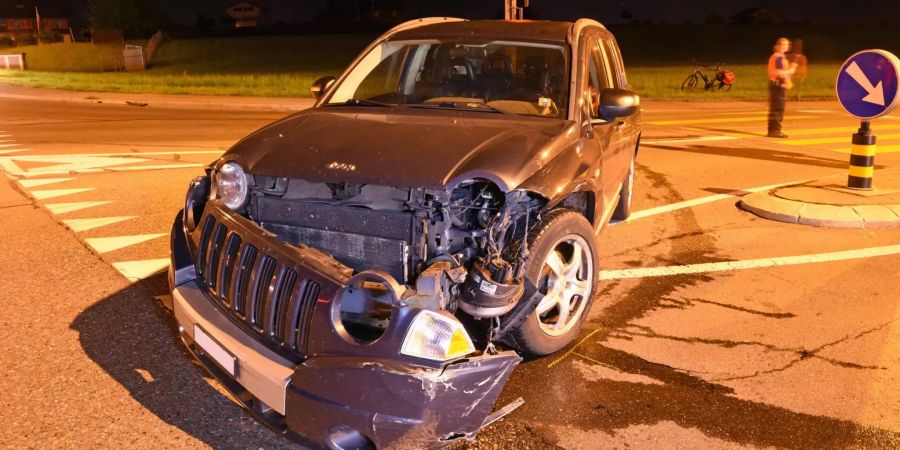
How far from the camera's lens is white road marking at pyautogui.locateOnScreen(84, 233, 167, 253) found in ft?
22.0

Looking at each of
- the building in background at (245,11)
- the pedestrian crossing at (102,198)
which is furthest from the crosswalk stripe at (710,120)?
the building in background at (245,11)

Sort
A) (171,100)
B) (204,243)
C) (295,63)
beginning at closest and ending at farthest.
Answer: (204,243) → (171,100) → (295,63)

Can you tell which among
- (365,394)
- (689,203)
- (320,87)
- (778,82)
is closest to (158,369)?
(365,394)

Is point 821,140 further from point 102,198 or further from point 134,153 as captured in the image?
point 102,198

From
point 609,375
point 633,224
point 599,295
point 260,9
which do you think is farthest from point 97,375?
point 260,9

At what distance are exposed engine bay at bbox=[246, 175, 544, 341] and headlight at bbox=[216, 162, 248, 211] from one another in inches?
2.6

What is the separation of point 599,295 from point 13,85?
1256 inches

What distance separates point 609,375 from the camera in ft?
14.2

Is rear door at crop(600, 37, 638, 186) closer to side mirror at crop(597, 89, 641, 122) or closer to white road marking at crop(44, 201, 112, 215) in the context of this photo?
side mirror at crop(597, 89, 641, 122)

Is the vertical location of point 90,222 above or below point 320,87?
below

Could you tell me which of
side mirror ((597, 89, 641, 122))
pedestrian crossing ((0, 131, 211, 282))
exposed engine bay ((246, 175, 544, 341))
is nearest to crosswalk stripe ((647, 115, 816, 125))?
pedestrian crossing ((0, 131, 211, 282))

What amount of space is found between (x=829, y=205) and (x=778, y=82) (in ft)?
23.4

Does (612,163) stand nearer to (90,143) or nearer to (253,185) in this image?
(253,185)

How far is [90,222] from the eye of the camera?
24.9ft
